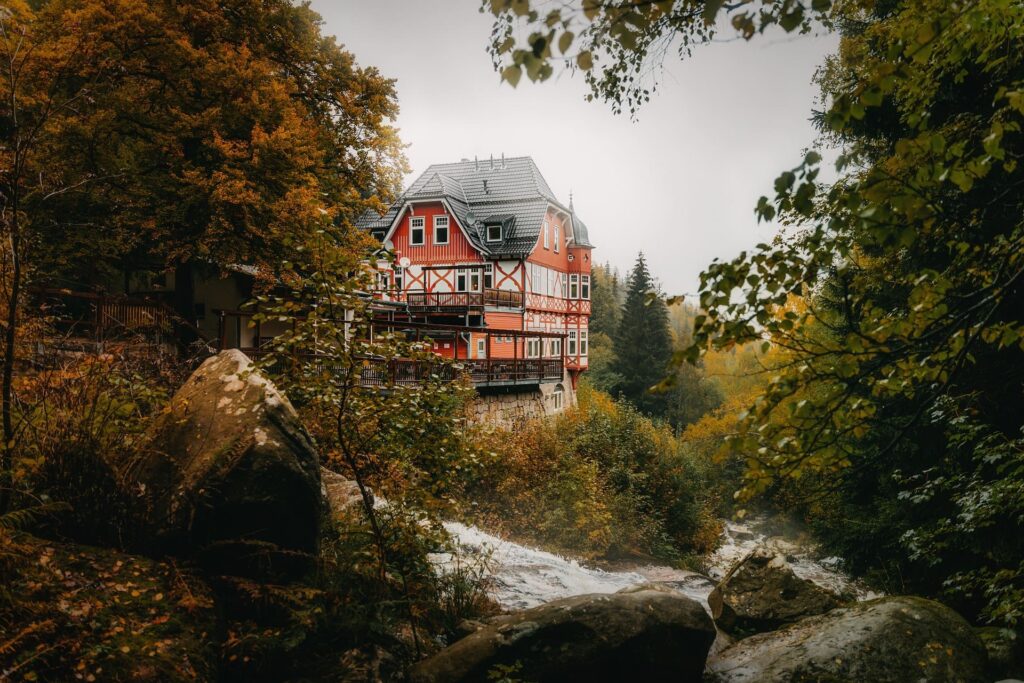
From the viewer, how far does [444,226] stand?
2884 cm

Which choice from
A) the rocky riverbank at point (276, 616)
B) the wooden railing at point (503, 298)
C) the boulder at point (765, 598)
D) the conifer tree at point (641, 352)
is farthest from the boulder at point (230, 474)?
the conifer tree at point (641, 352)

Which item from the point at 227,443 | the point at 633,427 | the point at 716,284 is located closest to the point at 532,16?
the point at 716,284

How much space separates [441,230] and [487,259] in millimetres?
2749

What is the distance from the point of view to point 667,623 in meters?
6.53

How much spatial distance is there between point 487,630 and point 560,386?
22.2 m

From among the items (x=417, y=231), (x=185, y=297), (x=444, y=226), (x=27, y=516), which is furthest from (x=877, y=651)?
(x=417, y=231)

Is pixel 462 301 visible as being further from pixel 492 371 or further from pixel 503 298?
pixel 492 371

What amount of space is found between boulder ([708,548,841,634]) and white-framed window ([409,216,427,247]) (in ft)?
74.4

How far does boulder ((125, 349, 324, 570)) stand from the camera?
490cm

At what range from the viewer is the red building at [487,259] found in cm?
2714

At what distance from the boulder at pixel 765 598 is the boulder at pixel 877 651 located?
212cm

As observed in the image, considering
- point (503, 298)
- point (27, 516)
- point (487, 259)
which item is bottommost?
point (27, 516)

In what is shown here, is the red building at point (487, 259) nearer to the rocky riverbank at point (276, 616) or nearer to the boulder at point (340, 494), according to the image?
the boulder at point (340, 494)

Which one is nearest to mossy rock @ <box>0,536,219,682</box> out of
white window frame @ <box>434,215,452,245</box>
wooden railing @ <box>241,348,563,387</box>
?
wooden railing @ <box>241,348,563,387</box>
